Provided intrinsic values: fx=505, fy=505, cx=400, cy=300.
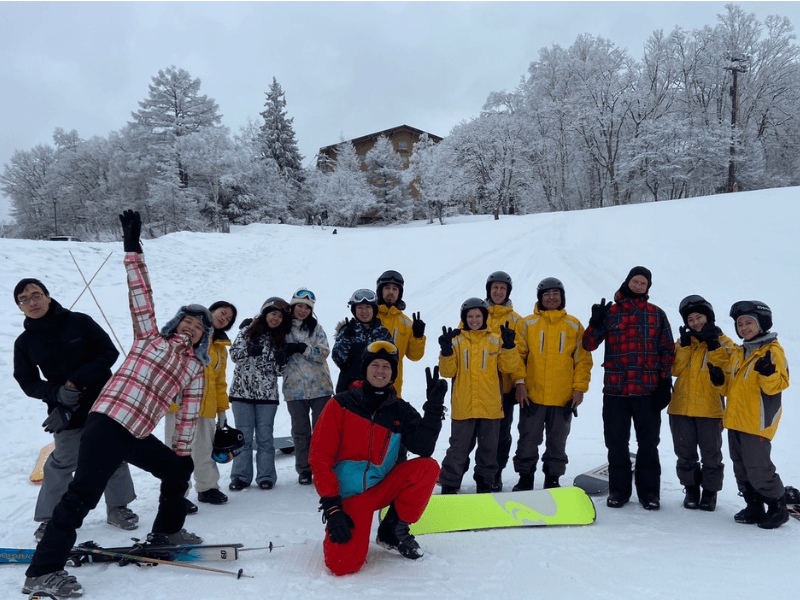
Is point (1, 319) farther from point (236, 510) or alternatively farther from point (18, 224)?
point (18, 224)

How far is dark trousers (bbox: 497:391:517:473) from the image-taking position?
4.75 metres

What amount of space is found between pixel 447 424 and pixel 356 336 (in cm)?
272

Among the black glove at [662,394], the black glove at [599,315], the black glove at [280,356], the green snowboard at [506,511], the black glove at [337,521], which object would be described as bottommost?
the green snowboard at [506,511]

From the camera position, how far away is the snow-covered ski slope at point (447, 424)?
9.41 ft

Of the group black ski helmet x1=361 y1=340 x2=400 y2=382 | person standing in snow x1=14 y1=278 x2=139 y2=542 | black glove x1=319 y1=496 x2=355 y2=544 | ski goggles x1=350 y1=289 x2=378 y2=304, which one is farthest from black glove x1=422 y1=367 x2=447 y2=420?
person standing in snow x1=14 y1=278 x2=139 y2=542

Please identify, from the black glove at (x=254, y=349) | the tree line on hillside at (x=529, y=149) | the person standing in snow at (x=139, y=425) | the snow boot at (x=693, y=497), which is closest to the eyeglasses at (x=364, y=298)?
the black glove at (x=254, y=349)

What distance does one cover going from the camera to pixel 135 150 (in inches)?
1416

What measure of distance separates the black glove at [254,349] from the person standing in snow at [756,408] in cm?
375

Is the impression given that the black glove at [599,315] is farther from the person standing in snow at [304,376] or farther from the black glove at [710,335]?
the person standing in snow at [304,376]

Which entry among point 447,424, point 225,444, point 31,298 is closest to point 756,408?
point 447,424

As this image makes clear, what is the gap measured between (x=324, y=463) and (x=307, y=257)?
544 inches

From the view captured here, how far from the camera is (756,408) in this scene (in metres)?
3.77

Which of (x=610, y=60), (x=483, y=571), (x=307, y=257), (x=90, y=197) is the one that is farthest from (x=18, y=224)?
(x=483, y=571)

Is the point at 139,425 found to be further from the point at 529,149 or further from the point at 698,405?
the point at 529,149
